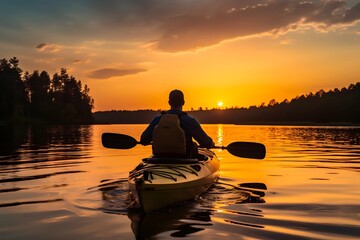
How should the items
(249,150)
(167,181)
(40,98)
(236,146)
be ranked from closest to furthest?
(167,181)
(249,150)
(236,146)
(40,98)

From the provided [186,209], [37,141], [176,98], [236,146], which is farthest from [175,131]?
[37,141]

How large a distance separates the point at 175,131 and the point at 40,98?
13180 cm

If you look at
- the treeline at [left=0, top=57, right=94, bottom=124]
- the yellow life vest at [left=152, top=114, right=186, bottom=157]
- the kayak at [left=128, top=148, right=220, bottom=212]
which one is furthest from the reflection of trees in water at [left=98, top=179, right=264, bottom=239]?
the treeline at [left=0, top=57, right=94, bottom=124]

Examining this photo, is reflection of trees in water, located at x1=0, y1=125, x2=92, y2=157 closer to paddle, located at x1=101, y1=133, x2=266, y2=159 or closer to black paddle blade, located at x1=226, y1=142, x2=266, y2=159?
paddle, located at x1=101, y1=133, x2=266, y2=159

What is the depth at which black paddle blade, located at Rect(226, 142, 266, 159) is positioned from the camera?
10.1m

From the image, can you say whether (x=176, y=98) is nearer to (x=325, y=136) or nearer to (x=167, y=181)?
(x=167, y=181)

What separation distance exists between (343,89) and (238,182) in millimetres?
185995

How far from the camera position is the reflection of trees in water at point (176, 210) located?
608 centimetres

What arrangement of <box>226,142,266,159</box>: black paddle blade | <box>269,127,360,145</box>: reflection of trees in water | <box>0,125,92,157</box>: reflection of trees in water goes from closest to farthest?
<box>226,142,266,159</box>: black paddle blade
<box>0,125,92,157</box>: reflection of trees in water
<box>269,127,360,145</box>: reflection of trees in water

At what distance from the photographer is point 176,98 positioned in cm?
883

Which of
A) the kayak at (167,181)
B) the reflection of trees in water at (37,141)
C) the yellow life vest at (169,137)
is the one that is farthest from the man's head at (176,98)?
the reflection of trees in water at (37,141)

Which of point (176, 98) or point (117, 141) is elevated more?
point (176, 98)

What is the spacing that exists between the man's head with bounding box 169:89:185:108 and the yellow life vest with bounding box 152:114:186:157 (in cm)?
48

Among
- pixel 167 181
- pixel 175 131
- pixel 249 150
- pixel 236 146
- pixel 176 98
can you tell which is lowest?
pixel 167 181
